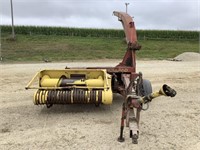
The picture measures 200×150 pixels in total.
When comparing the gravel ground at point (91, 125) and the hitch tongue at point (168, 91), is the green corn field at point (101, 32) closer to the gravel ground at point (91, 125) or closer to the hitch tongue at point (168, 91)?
the gravel ground at point (91, 125)

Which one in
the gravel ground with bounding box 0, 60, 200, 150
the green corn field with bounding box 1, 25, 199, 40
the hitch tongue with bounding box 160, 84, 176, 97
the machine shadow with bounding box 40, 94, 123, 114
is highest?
the green corn field with bounding box 1, 25, 199, 40

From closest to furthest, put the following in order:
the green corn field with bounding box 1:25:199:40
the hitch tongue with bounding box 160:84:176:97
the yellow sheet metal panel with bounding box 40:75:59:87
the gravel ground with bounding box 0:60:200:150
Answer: the hitch tongue with bounding box 160:84:176:97 → the gravel ground with bounding box 0:60:200:150 → the yellow sheet metal panel with bounding box 40:75:59:87 → the green corn field with bounding box 1:25:199:40

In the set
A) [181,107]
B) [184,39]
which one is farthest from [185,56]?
[184,39]

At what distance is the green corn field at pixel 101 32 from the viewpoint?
38344 mm

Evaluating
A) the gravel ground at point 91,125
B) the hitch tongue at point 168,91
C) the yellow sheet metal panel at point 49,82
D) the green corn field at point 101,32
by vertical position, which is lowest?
the gravel ground at point 91,125

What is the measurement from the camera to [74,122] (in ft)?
18.2

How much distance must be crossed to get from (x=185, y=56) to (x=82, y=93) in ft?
45.3

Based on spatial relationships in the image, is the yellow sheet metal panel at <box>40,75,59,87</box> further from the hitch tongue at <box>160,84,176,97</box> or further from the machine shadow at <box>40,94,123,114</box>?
the hitch tongue at <box>160,84,176,97</box>

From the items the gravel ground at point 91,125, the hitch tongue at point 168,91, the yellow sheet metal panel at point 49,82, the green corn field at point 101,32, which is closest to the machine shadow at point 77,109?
the gravel ground at point 91,125

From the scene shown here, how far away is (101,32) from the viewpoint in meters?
39.8

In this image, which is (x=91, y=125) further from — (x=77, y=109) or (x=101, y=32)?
(x=101, y=32)

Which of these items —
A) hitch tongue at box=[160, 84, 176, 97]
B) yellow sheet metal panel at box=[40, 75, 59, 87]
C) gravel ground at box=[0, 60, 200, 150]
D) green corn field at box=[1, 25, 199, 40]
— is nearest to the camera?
hitch tongue at box=[160, 84, 176, 97]

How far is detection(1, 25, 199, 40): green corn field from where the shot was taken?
38344mm

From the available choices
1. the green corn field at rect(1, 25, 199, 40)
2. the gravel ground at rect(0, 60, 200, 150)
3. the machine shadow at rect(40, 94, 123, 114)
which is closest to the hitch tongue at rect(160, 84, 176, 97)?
the gravel ground at rect(0, 60, 200, 150)
